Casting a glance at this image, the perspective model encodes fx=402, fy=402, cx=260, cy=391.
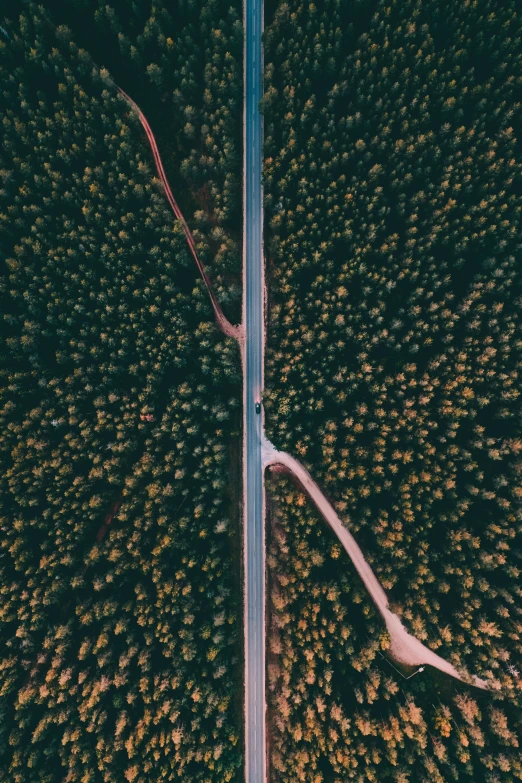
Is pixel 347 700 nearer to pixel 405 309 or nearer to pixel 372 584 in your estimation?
pixel 372 584

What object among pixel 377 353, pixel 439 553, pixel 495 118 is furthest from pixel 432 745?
pixel 495 118

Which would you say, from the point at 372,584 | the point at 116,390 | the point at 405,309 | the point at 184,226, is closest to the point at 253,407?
the point at 116,390

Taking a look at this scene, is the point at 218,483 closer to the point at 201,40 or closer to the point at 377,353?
the point at 377,353

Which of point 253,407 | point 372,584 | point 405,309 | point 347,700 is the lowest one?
point 347,700

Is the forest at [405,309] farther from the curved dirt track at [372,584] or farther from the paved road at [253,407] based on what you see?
the paved road at [253,407]

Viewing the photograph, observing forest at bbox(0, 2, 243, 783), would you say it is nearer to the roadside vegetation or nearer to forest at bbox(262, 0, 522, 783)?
the roadside vegetation

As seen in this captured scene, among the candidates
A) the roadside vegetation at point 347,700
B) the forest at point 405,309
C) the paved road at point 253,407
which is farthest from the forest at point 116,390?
the forest at point 405,309
